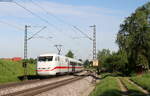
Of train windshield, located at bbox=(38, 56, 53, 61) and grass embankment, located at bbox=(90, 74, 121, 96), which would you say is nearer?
grass embankment, located at bbox=(90, 74, 121, 96)

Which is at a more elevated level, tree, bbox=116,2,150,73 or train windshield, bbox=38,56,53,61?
tree, bbox=116,2,150,73

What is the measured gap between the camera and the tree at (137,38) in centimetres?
6081

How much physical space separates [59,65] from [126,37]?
20.1 metres

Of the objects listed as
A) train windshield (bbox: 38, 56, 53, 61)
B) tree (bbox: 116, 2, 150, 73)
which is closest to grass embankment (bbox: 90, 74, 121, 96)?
train windshield (bbox: 38, 56, 53, 61)

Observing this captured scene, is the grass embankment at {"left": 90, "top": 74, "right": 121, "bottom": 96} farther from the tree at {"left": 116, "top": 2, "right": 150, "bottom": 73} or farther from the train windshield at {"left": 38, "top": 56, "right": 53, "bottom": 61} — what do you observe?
the tree at {"left": 116, "top": 2, "right": 150, "bottom": 73}

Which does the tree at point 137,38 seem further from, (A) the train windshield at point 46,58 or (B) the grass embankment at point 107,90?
(B) the grass embankment at point 107,90

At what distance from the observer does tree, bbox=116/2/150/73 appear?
60812 millimetres

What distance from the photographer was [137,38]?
201ft

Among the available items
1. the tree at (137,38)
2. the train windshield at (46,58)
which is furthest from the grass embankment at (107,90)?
the tree at (137,38)

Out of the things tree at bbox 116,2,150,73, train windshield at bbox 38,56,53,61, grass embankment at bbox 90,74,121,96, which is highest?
tree at bbox 116,2,150,73

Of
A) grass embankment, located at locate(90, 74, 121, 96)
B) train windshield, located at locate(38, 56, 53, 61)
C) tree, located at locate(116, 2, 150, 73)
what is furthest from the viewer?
tree, located at locate(116, 2, 150, 73)

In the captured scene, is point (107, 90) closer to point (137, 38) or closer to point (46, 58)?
point (46, 58)

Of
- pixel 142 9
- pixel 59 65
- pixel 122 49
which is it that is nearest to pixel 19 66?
pixel 59 65

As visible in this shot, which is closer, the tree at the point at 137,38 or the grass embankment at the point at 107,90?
the grass embankment at the point at 107,90
